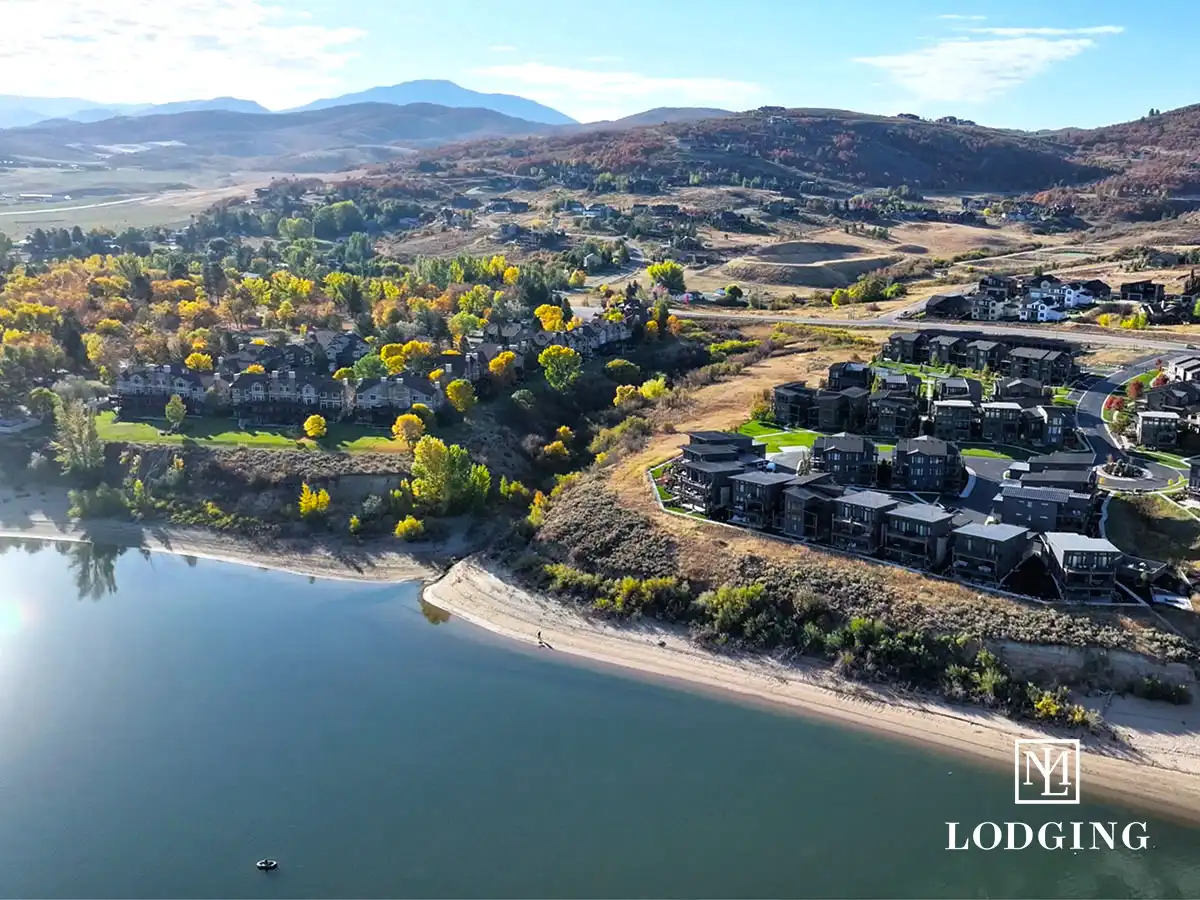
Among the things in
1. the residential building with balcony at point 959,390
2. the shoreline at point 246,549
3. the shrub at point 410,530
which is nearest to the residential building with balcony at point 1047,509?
the residential building with balcony at point 959,390

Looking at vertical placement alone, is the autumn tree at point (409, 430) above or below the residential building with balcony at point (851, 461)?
below

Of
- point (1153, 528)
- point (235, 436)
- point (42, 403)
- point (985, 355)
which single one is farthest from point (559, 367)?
point (1153, 528)

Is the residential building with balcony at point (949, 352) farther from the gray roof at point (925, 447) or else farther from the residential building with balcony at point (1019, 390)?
the gray roof at point (925, 447)

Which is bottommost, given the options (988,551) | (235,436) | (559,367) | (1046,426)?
(235,436)

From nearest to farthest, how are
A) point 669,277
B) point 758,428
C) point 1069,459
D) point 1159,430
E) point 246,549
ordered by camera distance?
point 1069,459, point 1159,430, point 246,549, point 758,428, point 669,277

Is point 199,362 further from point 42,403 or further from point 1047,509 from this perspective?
point 1047,509

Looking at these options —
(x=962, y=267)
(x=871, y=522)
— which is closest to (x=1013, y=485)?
(x=871, y=522)
